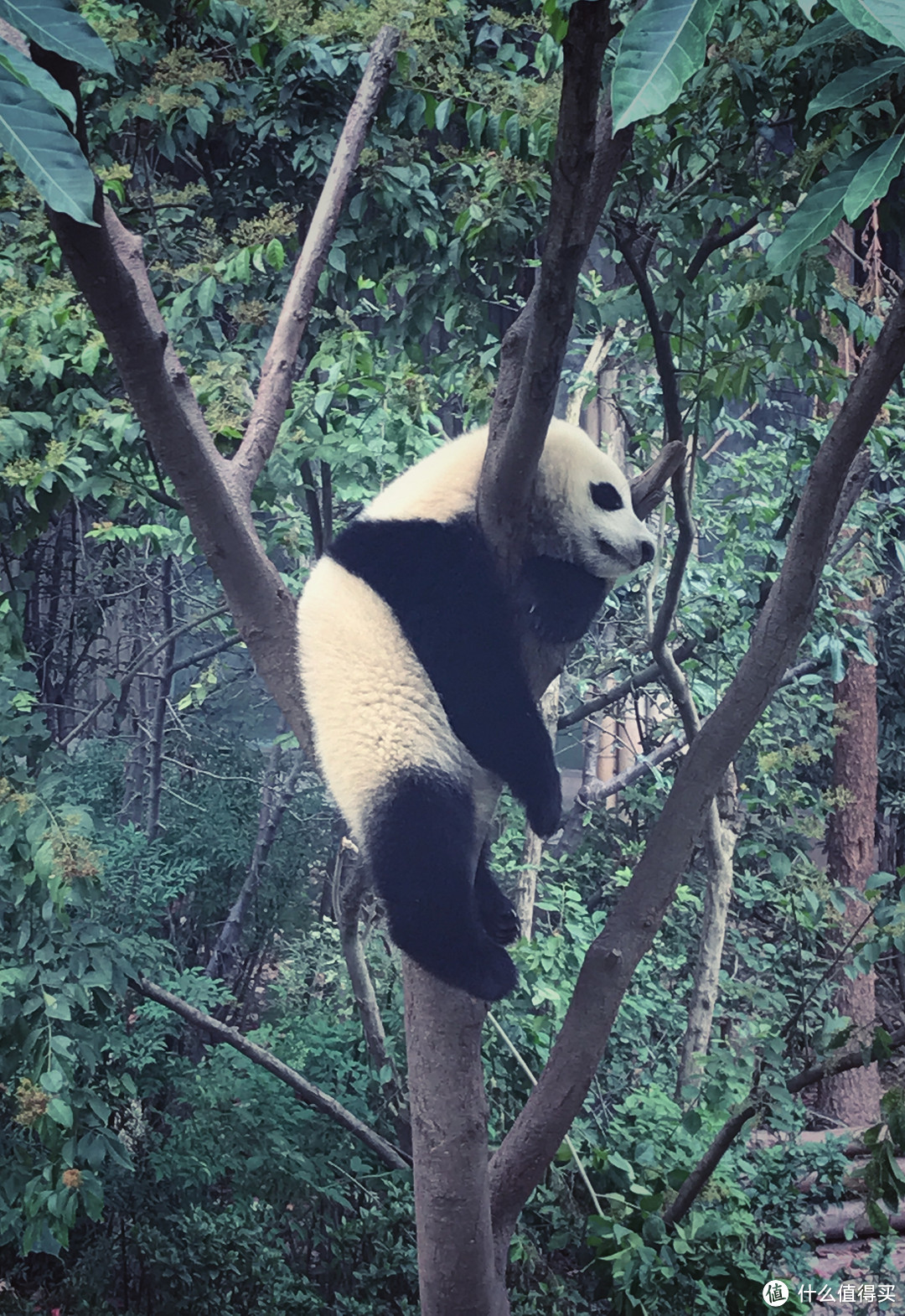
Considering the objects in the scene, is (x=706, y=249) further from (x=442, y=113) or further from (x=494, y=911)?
(x=494, y=911)

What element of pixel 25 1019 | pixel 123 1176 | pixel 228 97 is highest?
pixel 228 97

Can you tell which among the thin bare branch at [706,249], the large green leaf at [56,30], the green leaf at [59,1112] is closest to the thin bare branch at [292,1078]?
the green leaf at [59,1112]

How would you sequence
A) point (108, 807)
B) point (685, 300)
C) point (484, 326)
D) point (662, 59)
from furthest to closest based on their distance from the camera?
1. point (108, 807)
2. point (484, 326)
3. point (685, 300)
4. point (662, 59)

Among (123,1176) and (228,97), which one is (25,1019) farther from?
(228,97)

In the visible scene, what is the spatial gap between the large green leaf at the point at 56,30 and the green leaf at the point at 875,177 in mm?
629

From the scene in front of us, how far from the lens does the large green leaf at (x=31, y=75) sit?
60 cm

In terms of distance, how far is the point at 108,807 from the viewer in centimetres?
386

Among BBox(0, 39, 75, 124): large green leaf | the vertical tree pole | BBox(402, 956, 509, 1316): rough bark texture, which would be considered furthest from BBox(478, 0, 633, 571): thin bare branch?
the vertical tree pole

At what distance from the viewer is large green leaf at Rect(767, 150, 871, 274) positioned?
1.05 meters

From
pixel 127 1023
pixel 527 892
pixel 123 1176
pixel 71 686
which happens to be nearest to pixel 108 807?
pixel 71 686

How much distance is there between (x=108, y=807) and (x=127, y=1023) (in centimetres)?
93

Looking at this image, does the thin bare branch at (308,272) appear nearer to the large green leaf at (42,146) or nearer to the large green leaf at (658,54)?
the large green leaf at (42,146)

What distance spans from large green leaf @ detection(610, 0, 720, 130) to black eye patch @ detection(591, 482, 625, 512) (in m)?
1.24

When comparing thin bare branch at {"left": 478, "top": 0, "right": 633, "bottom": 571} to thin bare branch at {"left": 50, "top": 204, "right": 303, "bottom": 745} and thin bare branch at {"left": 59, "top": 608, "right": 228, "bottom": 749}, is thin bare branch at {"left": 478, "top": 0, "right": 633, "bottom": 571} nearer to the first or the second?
thin bare branch at {"left": 50, "top": 204, "right": 303, "bottom": 745}
